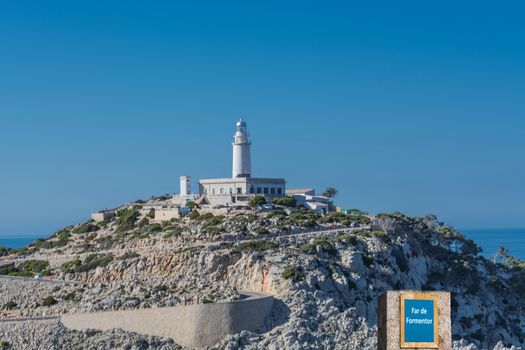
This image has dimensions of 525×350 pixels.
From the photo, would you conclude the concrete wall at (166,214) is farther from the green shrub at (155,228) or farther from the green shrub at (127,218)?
the green shrub at (127,218)

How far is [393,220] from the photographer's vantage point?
63.3 meters

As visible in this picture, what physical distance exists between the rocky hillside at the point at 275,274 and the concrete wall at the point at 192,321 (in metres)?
0.77

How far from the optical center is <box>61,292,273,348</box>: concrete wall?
43094 millimetres

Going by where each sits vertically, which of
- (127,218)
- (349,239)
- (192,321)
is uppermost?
(127,218)

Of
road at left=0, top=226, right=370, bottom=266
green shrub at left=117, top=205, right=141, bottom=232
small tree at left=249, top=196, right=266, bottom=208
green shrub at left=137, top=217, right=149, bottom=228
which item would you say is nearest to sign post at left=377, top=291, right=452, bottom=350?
road at left=0, top=226, right=370, bottom=266

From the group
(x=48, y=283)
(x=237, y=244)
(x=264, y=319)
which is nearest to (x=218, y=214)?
(x=237, y=244)

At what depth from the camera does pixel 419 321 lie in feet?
68.2

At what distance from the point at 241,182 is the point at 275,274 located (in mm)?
23214

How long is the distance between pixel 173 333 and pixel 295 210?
23.8m

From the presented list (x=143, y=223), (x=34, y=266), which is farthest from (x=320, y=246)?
(x=34, y=266)

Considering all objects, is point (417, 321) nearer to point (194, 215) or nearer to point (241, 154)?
point (194, 215)

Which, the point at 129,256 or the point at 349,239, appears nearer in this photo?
the point at 129,256

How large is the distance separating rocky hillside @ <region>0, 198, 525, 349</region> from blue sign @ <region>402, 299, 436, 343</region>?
70.3 feet

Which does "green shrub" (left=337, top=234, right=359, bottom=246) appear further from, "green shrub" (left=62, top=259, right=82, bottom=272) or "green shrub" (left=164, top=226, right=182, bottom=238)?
"green shrub" (left=62, top=259, right=82, bottom=272)
